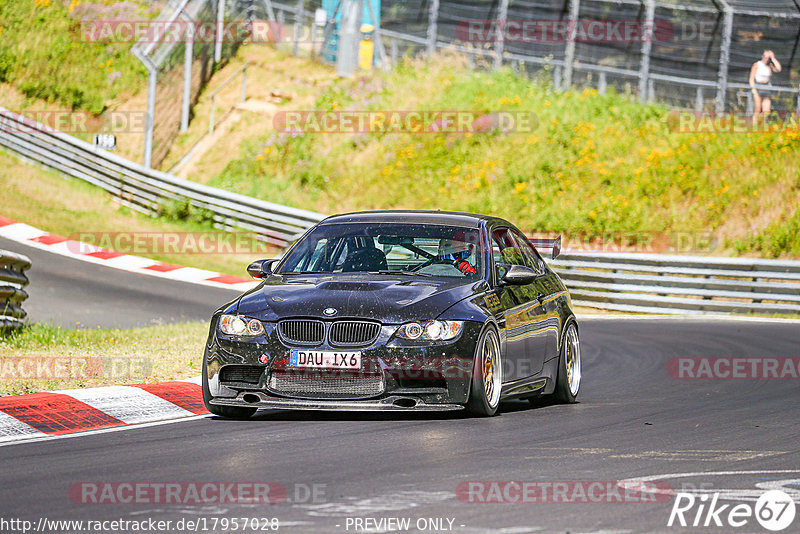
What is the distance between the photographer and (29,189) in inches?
1168

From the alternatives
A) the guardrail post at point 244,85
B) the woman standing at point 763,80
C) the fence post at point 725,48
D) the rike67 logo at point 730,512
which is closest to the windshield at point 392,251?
the rike67 logo at point 730,512

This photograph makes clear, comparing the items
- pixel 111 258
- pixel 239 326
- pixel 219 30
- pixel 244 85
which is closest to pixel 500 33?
pixel 244 85

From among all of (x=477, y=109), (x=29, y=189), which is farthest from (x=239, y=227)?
(x=477, y=109)

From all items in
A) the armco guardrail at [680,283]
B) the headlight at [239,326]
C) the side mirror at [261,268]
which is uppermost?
the side mirror at [261,268]

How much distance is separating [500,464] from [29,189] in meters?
24.3

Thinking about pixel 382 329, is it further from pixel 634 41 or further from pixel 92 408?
pixel 634 41

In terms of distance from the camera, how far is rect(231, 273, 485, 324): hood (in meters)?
8.73

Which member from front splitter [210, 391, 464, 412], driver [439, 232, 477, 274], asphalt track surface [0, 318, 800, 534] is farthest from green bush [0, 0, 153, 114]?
A: front splitter [210, 391, 464, 412]

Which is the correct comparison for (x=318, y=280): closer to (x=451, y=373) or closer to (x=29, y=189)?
(x=451, y=373)

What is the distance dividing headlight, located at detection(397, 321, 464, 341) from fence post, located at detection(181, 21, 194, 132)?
80.6 ft

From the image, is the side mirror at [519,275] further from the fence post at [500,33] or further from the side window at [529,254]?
the fence post at [500,33]

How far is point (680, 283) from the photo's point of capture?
74.2ft

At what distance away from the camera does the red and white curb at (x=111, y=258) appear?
76.1ft

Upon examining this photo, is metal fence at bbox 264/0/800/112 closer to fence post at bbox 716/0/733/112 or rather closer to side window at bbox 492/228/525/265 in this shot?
fence post at bbox 716/0/733/112
